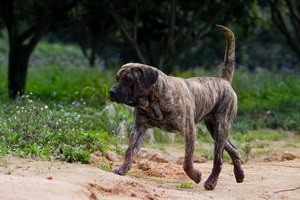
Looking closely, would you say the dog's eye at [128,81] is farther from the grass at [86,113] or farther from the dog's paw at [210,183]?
the dog's paw at [210,183]

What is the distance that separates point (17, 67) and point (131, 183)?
967 centimetres

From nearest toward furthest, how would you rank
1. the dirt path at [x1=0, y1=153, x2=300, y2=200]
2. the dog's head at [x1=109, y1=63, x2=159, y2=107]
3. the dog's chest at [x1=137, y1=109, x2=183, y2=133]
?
the dirt path at [x1=0, y1=153, x2=300, y2=200] → the dog's head at [x1=109, y1=63, x2=159, y2=107] → the dog's chest at [x1=137, y1=109, x2=183, y2=133]

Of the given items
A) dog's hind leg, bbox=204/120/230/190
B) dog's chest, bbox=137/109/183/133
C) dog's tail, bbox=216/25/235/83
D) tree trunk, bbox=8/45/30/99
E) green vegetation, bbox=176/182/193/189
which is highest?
dog's tail, bbox=216/25/235/83

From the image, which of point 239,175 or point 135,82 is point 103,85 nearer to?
point 239,175

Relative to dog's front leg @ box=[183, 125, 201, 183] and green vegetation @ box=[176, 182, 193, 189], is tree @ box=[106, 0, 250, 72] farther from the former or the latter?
dog's front leg @ box=[183, 125, 201, 183]

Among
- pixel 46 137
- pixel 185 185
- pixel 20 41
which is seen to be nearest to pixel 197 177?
pixel 185 185

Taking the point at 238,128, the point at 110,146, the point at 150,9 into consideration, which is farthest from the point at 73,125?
the point at 150,9

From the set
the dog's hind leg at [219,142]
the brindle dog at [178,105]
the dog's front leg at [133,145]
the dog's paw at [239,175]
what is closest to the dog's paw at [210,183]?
the brindle dog at [178,105]

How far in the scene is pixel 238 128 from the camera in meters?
13.3

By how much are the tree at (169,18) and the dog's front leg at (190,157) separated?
770cm

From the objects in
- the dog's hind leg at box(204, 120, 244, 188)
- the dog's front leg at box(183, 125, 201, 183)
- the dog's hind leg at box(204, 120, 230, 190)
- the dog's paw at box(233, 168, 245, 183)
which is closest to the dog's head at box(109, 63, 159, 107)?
the dog's front leg at box(183, 125, 201, 183)

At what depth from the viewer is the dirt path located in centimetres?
534

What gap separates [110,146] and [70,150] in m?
1.89

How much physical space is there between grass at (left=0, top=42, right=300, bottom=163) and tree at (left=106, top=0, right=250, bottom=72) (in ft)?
2.68
